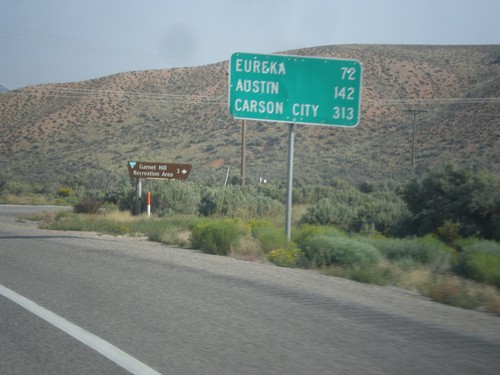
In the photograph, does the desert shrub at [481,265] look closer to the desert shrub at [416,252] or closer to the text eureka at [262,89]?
the desert shrub at [416,252]

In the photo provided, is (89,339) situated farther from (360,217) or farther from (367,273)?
(360,217)

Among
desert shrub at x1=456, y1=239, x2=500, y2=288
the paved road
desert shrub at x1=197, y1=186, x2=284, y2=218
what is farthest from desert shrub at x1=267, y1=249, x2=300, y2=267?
desert shrub at x1=197, y1=186, x2=284, y2=218

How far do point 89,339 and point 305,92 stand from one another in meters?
11.0

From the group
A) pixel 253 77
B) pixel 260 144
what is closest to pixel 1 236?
pixel 253 77

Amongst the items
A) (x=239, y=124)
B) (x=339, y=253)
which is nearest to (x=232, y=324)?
(x=339, y=253)

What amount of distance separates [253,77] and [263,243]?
173 inches

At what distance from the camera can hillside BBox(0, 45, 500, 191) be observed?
197ft

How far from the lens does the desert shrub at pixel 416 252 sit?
46.8 ft

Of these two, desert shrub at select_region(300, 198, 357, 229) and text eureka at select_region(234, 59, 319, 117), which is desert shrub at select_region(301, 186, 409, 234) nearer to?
desert shrub at select_region(300, 198, 357, 229)

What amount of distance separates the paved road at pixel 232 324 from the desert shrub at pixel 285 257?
823mm

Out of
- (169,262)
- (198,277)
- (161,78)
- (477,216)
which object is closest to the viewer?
(198,277)

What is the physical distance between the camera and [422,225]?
22250 millimetres

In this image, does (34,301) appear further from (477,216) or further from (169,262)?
(477,216)

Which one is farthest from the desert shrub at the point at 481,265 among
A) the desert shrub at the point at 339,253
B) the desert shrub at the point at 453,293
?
the desert shrub at the point at 339,253
